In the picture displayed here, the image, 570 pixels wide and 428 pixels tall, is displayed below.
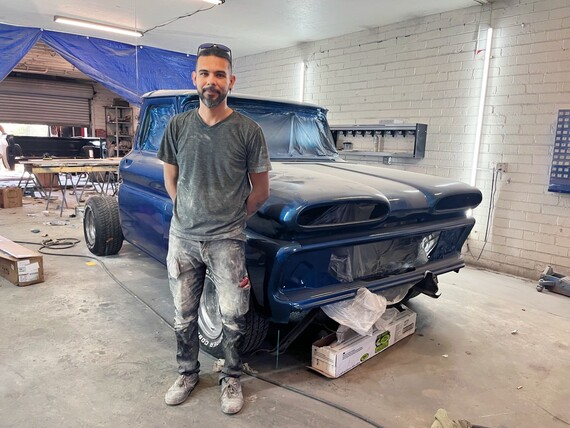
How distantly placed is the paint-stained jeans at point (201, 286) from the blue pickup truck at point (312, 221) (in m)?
0.17

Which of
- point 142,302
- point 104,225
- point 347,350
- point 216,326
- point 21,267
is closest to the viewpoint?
point 347,350

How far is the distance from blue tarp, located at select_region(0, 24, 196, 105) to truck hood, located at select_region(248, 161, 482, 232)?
17.8ft

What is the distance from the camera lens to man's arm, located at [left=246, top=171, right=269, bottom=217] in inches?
80.1

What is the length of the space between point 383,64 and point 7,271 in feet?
17.0

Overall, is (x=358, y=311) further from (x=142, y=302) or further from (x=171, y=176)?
(x=142, y=302)

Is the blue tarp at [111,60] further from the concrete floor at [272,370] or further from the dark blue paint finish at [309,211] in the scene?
the concrete floor at [272,370]

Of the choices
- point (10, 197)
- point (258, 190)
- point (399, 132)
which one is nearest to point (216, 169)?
point (258, 190)

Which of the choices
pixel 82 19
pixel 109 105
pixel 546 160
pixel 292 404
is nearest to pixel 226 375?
pixel 292 404

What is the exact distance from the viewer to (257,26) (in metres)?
6.41

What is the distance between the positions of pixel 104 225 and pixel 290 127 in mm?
2382

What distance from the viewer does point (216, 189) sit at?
1.98 meters

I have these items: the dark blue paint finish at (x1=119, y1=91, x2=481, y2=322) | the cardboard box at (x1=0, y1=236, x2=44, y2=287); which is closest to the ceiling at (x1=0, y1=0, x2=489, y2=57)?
the dark blue paint finish at (x1=119, y1=91, x2=481, y2=322)

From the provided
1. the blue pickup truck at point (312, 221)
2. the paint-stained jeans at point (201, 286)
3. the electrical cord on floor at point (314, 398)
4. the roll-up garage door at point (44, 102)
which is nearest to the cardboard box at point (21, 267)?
the blue pickup truck at point (312, 221)

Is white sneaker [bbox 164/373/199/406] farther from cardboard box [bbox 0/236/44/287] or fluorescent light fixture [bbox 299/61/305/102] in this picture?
fluorescent light fixture [bbox 299/61/305/102]
